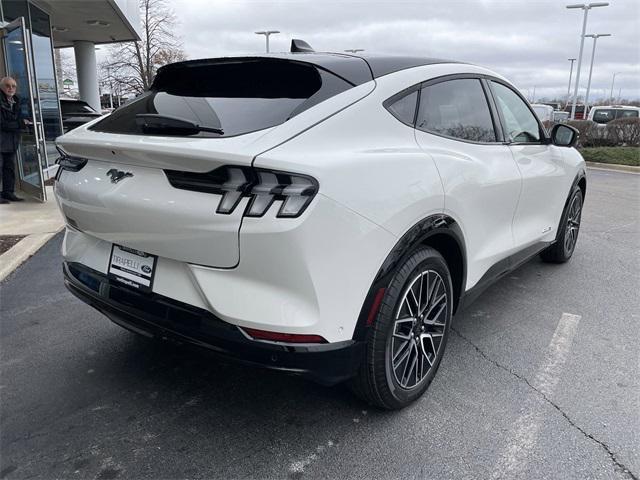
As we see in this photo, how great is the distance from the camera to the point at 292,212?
190cm

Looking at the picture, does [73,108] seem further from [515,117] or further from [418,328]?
[418,328]

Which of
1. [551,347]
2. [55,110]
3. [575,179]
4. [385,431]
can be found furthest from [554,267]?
[55,110]

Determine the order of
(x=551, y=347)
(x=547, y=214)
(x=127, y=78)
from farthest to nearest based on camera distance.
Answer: (x=127, y=78)
(x=547, y=214)
(x=551, y=347)

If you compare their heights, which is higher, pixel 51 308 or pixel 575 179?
pixel 575 179

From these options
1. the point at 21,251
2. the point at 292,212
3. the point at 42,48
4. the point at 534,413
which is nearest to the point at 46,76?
the point at 42,48

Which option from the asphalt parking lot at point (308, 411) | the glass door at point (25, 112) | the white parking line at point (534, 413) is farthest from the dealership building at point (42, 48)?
the white parking line at point (534, 413)

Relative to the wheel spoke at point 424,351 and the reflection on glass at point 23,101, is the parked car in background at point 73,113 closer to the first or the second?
the reflection on glass at point 23,101

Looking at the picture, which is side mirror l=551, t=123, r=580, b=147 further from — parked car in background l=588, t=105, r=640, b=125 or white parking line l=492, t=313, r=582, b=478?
parked car in background l=588, t=105, r=640, b=125

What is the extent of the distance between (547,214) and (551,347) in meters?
1.29

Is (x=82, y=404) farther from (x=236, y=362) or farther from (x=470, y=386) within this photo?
(x=470, y=386)

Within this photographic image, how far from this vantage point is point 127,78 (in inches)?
1324

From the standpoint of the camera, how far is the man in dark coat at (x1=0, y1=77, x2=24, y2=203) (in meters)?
7.39

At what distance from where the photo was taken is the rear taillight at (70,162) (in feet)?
8.46

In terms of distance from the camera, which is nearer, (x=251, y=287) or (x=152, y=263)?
(x=251, y=287)
